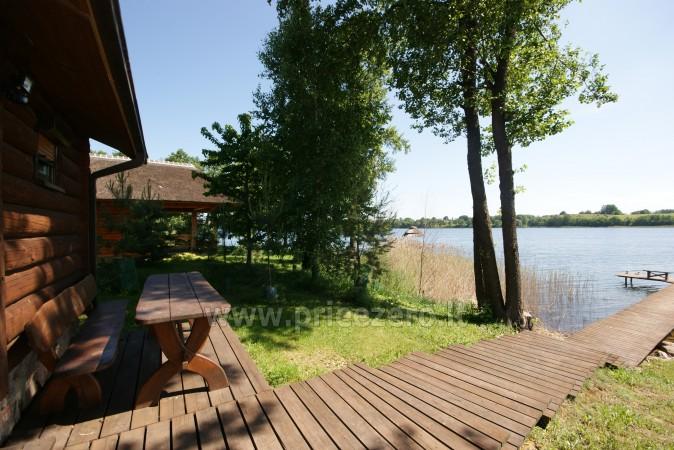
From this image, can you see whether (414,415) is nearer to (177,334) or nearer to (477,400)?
(477,400)

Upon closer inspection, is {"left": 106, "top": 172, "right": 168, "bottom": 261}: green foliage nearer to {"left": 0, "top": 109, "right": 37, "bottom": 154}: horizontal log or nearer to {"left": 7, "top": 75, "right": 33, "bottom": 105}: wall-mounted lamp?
{"left": 0, "top": 109, "right": 37, "bottom": 154}: horizontal log

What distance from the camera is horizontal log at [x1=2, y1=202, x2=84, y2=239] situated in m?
2.40

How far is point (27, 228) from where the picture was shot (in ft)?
8.86

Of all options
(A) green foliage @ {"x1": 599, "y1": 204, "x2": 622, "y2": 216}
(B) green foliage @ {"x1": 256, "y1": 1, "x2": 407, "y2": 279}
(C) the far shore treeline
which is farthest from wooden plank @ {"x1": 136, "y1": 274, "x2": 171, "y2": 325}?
(A) green foliage @ {"x1": 599, "y1": 204, "x2": 622, "y2": 216}

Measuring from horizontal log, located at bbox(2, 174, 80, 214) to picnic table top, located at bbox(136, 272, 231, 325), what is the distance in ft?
4.08

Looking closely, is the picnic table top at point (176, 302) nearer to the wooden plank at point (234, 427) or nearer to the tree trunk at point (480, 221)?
the wooden plank at point (234, 427)

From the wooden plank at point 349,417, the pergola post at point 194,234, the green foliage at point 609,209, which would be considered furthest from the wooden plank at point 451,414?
the green foliage at point 609,209

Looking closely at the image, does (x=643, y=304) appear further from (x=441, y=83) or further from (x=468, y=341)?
(x=441, y=83)

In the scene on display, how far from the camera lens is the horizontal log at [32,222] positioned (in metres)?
2.40

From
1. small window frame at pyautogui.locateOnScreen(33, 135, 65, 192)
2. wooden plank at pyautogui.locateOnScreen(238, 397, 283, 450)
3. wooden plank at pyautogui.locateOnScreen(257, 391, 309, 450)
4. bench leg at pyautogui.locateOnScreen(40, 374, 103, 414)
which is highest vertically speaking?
small window frame at pyautogui.locateOnScreen(33, 135, 65, 192)

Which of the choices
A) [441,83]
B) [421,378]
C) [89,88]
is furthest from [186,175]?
[421,378]

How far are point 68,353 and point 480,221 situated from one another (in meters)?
8.03

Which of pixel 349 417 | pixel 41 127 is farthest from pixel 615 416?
pixel 41 127

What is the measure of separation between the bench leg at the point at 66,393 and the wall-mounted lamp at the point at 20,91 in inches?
80.1
